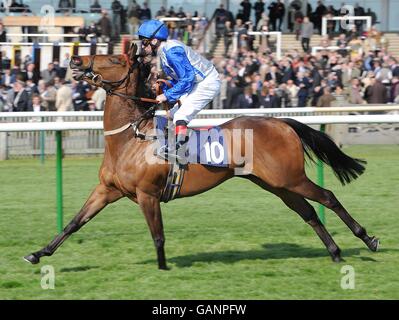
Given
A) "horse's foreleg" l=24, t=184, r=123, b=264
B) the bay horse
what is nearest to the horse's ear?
the bay horse

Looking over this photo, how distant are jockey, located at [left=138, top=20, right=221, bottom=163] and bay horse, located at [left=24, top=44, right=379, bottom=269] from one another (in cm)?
14

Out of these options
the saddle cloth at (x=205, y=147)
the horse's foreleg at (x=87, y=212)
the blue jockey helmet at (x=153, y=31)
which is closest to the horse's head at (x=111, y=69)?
the blue jockey helmet at (x=153, y=31)

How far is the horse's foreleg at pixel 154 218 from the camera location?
612 cm

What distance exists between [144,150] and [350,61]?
12.1 meters

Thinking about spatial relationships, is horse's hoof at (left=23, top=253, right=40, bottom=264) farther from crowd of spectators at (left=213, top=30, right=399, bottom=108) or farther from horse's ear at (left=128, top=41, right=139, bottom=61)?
crowd of spectators at (left=213, top=30, right=399, bottom=108)

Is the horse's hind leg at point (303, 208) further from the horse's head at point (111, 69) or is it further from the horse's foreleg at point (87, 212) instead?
the horse's head at point (111, 69)

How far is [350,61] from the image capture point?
57.9 ft

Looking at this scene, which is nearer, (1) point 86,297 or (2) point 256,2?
(1) point 86,297

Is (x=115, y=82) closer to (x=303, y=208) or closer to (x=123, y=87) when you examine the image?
(x=123, y=87)

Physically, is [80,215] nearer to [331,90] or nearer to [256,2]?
[331,90]

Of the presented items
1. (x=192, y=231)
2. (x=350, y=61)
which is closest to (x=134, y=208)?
(x=192, y=231)

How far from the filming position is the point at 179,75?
609cm

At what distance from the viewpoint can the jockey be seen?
6.07 m

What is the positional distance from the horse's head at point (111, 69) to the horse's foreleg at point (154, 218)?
77cm
